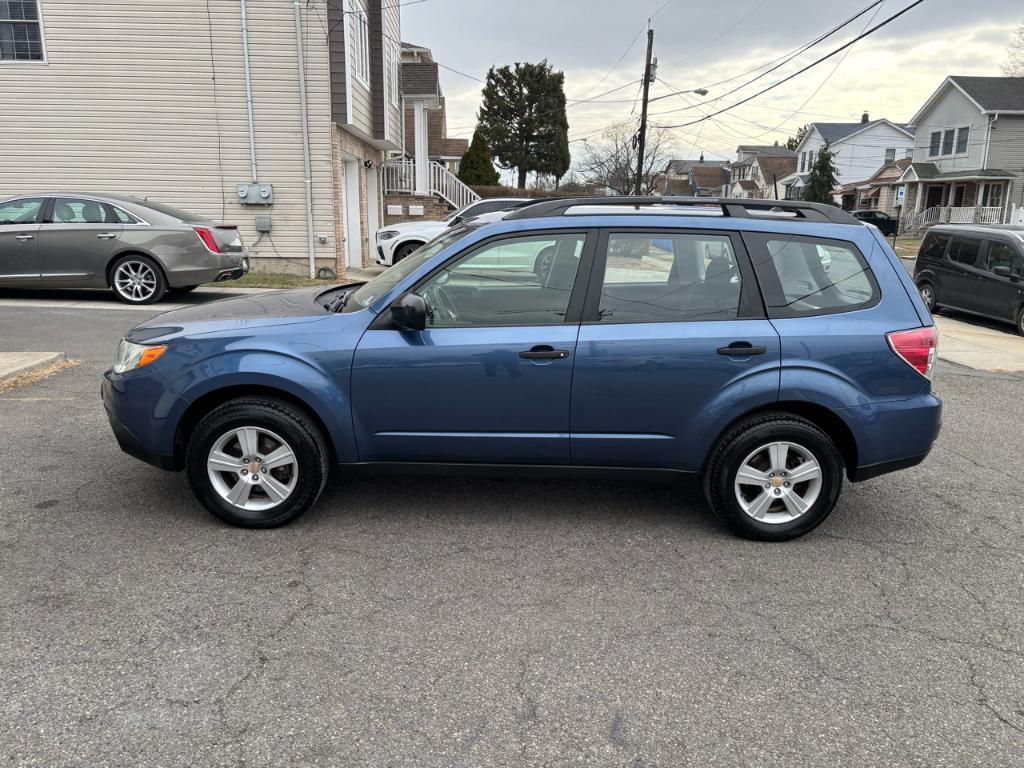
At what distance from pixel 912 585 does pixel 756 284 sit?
1.64 metres

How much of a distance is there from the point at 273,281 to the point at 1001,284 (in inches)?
502

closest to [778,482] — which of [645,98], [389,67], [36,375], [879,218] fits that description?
[36,375]

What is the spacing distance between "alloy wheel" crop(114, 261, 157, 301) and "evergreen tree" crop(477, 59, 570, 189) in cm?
4776

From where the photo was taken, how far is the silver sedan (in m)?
10.9

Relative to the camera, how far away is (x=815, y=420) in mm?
4070

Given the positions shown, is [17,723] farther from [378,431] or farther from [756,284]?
[756,284]

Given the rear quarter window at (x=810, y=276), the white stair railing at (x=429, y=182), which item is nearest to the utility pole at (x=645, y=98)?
the white stair railing at (x=429, y=182)

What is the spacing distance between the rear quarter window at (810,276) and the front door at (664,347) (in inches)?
3.8

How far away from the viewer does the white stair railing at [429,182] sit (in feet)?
71.6

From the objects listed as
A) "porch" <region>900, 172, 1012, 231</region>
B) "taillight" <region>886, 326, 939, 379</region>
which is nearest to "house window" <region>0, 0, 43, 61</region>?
"taillight" <region>886, 326, 939, 379</region>

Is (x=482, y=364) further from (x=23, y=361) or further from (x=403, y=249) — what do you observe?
(x=403, y=249)

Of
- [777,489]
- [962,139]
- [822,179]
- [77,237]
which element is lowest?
[777,489]

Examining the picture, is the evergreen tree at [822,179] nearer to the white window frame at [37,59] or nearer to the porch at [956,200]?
the porch at [956,200]

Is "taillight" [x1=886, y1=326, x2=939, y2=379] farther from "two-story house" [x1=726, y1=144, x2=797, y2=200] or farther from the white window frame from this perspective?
"two-story house" [x1=726, y1=144, x2=797, y2=200]
